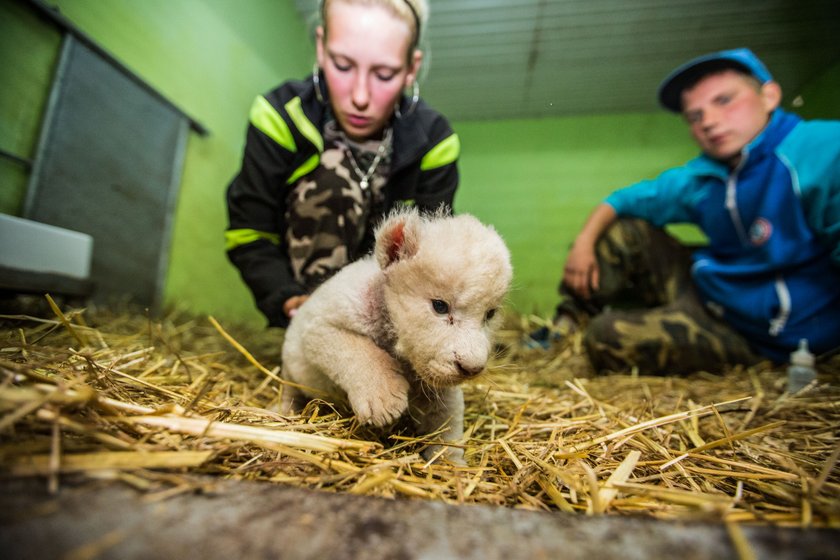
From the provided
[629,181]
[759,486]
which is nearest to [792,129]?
[629,181]

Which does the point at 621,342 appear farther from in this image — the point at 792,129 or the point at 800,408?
the point at 792,129

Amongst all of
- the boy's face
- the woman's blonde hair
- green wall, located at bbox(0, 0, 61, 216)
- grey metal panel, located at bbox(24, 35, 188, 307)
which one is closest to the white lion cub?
the woman's blonde hair

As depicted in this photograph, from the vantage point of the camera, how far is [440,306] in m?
1.18

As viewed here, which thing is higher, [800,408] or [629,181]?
[629,181]

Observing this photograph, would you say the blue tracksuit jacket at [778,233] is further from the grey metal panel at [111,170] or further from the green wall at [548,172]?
the grey metal panel at [111,170]

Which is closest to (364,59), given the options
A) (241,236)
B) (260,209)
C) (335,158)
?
(335,158)

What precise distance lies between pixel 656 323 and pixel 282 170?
2669 mm

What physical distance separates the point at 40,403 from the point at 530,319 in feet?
13.0

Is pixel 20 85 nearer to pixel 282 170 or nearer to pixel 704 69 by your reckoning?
pixel 282 170

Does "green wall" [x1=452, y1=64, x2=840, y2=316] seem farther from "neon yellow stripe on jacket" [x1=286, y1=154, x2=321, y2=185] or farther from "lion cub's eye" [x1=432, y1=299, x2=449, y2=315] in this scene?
"lion cub's eye" [x1=432, y1=299, x2=449, y2=315]

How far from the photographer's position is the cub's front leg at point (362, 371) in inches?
44.8

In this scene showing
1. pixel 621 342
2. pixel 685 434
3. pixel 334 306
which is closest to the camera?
pixel 334 306

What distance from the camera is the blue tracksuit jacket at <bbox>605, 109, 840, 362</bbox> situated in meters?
2.43

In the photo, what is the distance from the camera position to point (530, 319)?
13.9 feet
